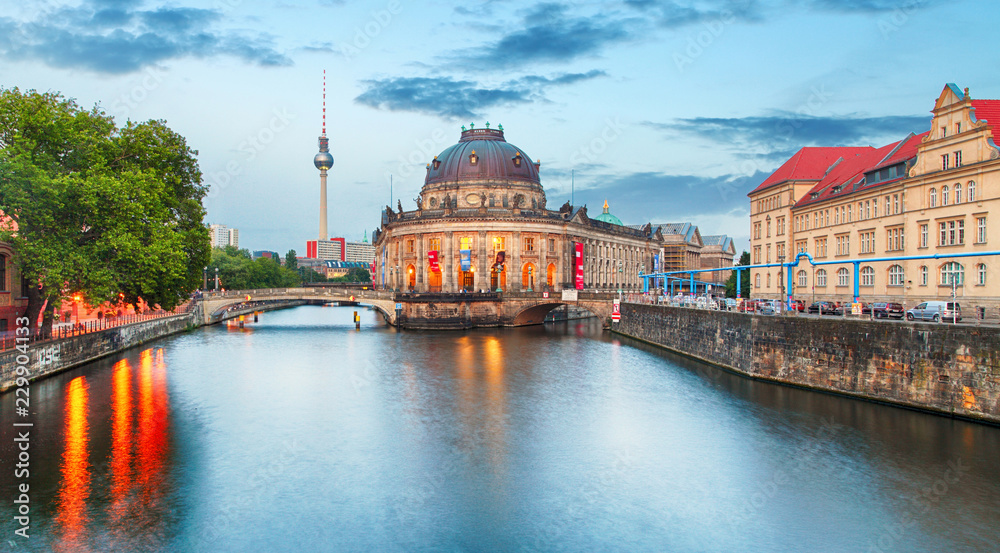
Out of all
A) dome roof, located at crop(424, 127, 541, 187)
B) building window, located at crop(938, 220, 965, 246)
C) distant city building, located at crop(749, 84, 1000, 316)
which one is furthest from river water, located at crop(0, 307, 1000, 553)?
dome roof, located at crop(424, 127, 541, 187)

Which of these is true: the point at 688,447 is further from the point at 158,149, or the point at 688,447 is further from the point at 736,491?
the point at 158,149

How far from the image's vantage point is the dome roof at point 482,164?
103 meters

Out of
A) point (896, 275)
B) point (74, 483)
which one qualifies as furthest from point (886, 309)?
point (74, 483)

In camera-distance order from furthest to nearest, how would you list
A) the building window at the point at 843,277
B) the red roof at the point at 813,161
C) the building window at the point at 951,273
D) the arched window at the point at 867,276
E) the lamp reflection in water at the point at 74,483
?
the red roof at the point at 813,161, the building window at the point at 843,277, the arched window at the point at 867,276, the building window at the point at 951,273, the lamp reflection in water at the point at 74,483

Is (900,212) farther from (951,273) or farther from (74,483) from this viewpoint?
(74,483)

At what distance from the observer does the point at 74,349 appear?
4384cm

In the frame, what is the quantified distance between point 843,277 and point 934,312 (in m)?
24.2

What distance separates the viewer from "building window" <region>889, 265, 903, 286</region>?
51.2 m

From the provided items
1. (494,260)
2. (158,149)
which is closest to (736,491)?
(158,149)

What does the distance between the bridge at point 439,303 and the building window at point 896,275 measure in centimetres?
3486

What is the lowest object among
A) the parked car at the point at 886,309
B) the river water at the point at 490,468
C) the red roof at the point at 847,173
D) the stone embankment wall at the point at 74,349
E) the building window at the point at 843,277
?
the river water at the point at 490,468

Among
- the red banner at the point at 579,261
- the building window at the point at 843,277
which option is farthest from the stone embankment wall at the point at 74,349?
the building window at the point at 843,277

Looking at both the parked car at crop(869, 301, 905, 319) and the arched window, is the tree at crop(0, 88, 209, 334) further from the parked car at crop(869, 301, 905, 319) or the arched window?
the arched window

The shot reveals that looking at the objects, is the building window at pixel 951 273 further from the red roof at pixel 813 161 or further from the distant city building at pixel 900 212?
the red roof at pixel 813 161
